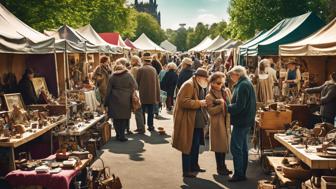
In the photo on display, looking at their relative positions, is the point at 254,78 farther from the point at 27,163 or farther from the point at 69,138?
the point at 27,163

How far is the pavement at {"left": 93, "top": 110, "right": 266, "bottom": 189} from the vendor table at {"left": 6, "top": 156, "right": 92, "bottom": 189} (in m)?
1.63

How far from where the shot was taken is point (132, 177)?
742 centimetres

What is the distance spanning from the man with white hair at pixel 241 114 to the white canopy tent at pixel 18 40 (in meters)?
3.51

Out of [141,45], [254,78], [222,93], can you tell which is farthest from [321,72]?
[141,45]

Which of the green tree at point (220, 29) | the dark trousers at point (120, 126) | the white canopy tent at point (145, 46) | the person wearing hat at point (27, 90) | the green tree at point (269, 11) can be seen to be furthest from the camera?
the green tree at point (220, 29)

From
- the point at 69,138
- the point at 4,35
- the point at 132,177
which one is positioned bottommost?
the point at 132,177

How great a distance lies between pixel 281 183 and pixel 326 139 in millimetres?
854

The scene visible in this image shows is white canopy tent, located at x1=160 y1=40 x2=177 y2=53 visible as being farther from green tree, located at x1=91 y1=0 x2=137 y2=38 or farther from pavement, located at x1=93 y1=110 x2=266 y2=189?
pavement, located at x1=93 y1=110 x2=266 y2=189

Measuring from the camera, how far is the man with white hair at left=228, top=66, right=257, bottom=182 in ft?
22.1

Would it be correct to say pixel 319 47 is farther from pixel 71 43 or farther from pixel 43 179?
pixel 71 43

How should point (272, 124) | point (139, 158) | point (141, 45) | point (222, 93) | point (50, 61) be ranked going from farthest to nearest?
1. point (141, 45)
2. point (50, 61)
3. point (139, 158)
4. point (272, 124)
5. point (222, 93)

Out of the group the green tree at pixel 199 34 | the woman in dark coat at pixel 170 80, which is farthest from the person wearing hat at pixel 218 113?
the green tree at pixel 199 34

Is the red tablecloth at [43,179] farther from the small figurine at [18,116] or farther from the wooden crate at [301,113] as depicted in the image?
the wooden crate at [301,113]

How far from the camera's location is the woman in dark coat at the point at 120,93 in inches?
399
